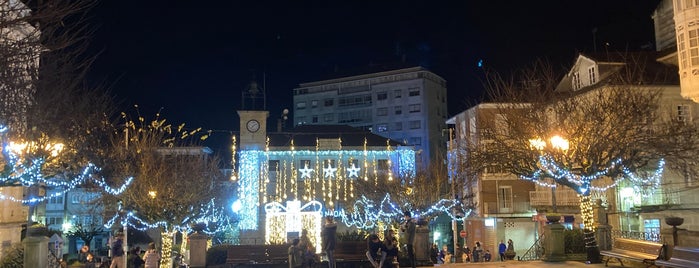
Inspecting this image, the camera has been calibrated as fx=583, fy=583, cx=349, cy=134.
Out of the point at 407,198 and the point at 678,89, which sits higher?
the point at 678,89

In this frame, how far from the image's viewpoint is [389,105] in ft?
271

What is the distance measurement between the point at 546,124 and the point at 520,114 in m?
1.89

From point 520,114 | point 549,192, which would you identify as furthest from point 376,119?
point 520,114

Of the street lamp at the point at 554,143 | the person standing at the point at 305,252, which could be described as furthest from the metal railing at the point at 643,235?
the person standing at the point at 305,252

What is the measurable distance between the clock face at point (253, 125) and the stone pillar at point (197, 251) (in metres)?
38.5

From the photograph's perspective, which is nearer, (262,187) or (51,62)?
(51,62)

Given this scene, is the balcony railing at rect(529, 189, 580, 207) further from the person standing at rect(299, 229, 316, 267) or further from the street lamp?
the person standing at rect(299, 229, 316, 267)

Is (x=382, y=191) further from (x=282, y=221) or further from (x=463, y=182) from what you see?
(x=282, y=221)

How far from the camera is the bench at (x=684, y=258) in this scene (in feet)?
44.3

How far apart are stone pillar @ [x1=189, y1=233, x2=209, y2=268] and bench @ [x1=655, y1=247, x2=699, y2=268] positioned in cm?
1527

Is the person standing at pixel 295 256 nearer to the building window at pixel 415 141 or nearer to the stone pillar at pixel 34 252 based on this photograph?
the stone pillar at pixel 34 252

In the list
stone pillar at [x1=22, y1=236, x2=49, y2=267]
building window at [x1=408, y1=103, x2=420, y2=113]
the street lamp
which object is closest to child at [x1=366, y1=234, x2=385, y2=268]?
the street lamp

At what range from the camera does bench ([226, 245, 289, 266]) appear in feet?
75.5

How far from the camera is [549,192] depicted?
40188 millimetres
